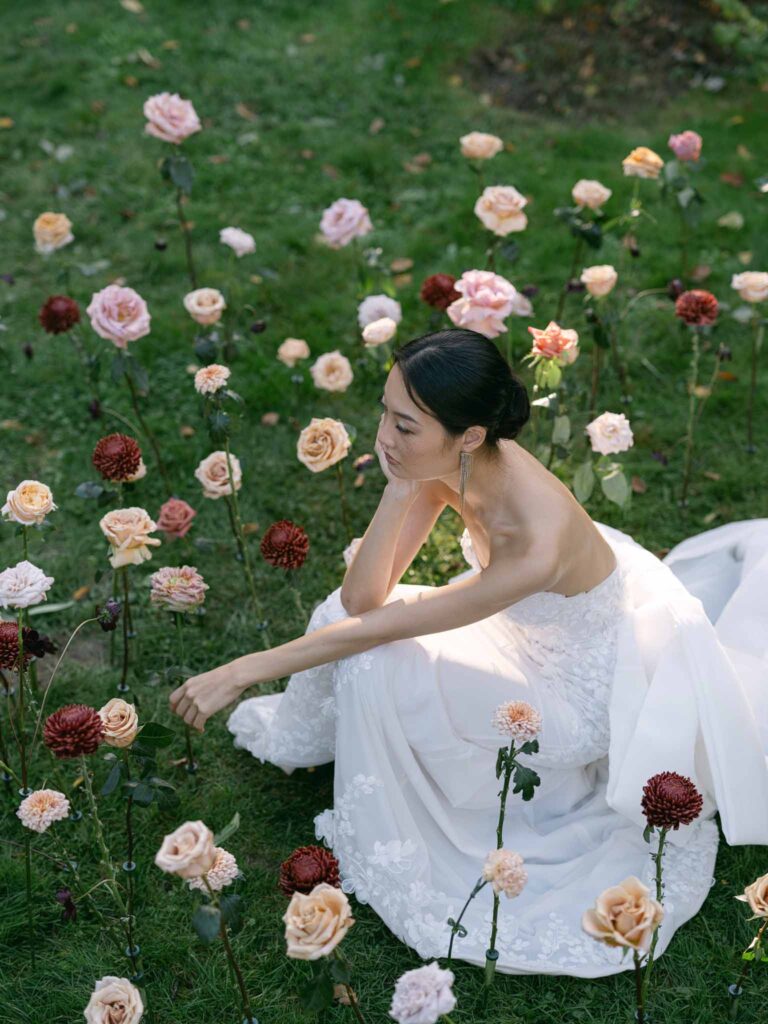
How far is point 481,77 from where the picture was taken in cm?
698

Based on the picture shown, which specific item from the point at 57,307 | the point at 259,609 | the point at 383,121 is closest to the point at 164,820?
the point at 259,609

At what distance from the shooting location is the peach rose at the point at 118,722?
2.54 meters

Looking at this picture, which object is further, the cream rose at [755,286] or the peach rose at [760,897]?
the cream rose at [755,286]

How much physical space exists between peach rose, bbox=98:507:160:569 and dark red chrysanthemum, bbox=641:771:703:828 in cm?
141

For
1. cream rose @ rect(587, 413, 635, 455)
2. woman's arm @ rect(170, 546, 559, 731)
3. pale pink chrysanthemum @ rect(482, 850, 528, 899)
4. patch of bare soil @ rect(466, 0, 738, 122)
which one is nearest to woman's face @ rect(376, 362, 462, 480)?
woman's arm @ rect(170, 546, 559, 731)

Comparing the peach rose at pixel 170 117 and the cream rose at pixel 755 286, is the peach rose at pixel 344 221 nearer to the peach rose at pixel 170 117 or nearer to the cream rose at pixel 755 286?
the peach rose at pixel 170 117

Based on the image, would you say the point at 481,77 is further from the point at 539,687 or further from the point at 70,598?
the point at 539,687

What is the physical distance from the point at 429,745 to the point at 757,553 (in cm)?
132

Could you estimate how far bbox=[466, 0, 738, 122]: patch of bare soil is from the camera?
6820mm

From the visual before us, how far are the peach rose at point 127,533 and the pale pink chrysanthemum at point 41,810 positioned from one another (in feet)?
2.10

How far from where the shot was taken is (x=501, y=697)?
3174 mm

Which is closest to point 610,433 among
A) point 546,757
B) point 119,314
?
point 546,757

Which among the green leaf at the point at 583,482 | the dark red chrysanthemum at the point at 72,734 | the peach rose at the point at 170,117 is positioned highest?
the peach rose at the point at 170,117

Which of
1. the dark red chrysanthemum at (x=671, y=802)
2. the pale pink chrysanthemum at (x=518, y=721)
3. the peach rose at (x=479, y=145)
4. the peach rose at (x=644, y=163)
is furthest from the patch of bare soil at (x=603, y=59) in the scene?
the dark red chrysanthemum at (x=671, y=802)
